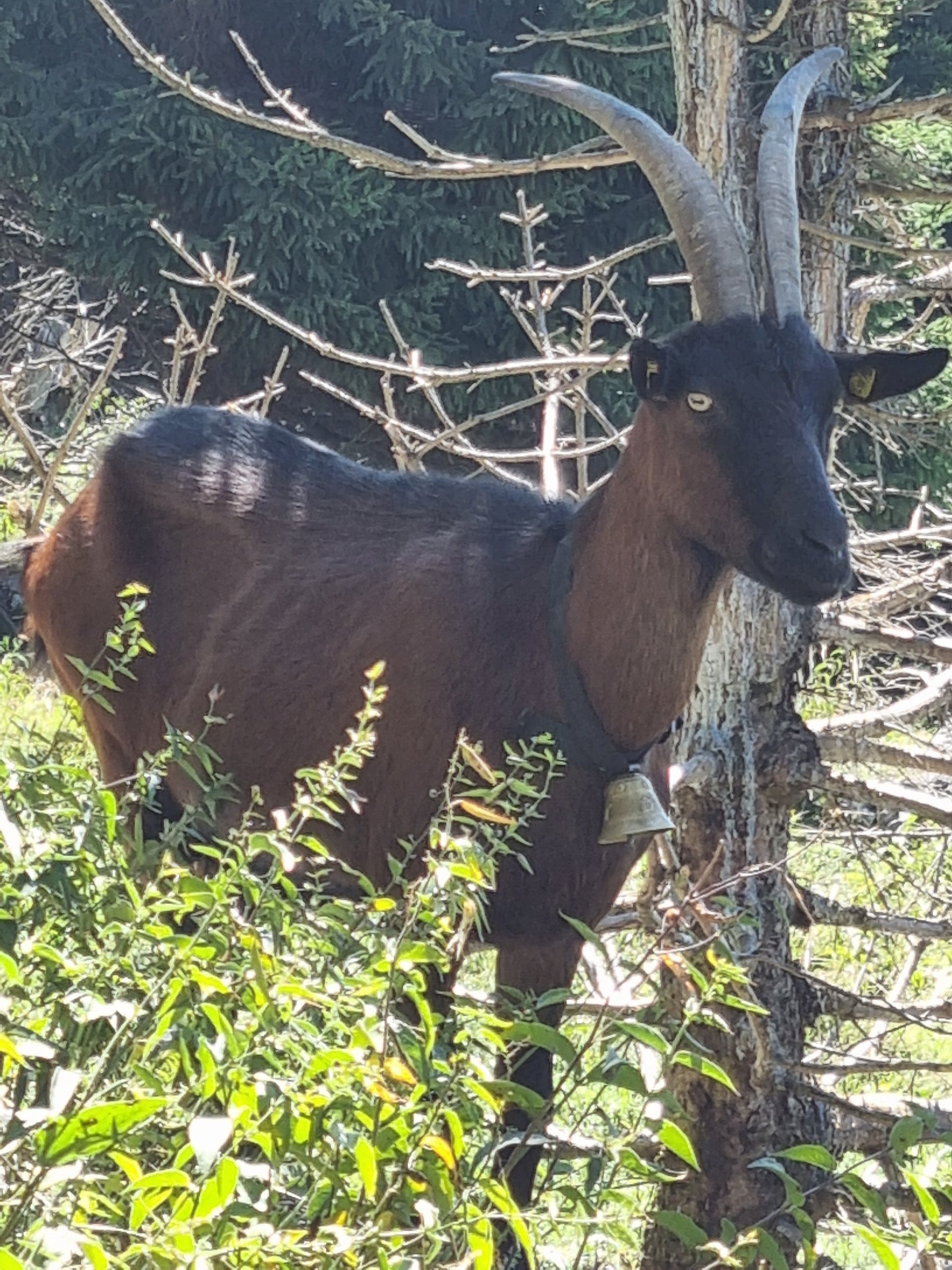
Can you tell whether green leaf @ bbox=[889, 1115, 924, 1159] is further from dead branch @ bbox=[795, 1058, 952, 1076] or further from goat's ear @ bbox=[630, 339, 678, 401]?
goat's ear @ bbox=[630, 339, 678, 401]

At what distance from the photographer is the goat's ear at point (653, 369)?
317 cm

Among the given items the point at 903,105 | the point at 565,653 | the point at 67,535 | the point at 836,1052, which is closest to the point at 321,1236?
the point at 565,653

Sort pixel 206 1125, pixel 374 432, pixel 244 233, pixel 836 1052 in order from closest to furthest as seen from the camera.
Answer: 1. pixel 206 1125
2. pixel 836 1052
3. pixel 244 233
4. pixel 374 432

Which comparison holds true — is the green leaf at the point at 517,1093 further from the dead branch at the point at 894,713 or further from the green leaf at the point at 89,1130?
the dead branch at the point at 894,713

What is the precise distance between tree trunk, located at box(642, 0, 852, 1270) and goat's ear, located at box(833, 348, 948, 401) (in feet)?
1.17

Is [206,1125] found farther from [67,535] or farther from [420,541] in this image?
[67,535]

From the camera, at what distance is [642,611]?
331cm

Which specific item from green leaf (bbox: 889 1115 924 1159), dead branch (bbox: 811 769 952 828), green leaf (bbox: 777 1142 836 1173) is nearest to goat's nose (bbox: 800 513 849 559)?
dead branch (bbox: 811 769 952 828)

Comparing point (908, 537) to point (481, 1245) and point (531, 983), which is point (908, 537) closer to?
point (531, 983)

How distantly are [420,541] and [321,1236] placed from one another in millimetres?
2490

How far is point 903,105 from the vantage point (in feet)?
11.2

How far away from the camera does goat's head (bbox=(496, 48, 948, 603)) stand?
299cm

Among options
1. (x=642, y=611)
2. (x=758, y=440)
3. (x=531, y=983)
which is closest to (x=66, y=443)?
(x=642, y=611)

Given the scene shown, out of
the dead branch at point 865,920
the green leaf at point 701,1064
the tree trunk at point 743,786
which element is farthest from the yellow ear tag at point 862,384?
the green leaf at point 701,1064
